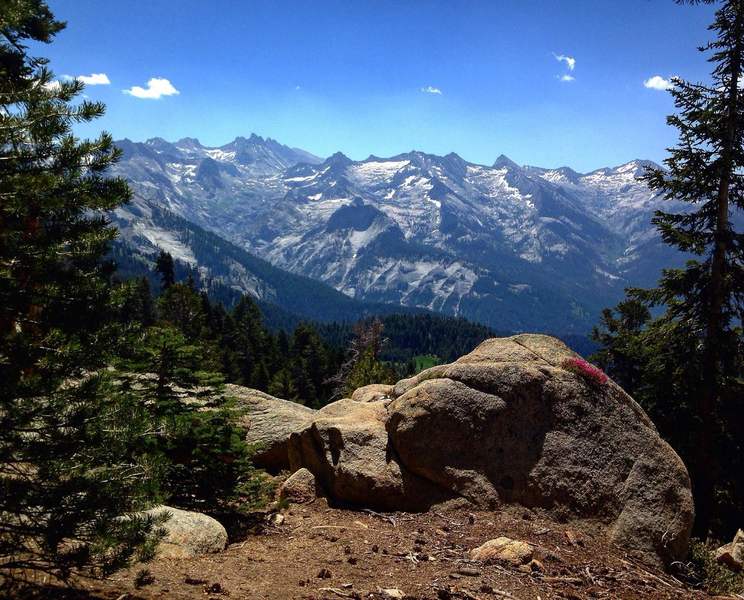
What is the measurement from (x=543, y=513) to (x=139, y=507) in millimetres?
9426

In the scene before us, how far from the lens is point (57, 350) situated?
18.4 feet

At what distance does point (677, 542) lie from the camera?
11602 millimetres

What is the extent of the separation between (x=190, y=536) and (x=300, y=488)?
16.5ft

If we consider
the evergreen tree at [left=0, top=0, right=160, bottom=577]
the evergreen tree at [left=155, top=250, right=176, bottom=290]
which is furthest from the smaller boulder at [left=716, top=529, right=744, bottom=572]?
the evergreen tree at [left=155, top=250, right=176, bottom=290]

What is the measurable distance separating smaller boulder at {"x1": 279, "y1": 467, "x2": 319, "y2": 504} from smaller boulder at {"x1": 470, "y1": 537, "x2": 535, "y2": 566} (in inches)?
207

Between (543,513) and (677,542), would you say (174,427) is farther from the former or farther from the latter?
(677,542)

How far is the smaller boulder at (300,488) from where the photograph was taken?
13.9 meters

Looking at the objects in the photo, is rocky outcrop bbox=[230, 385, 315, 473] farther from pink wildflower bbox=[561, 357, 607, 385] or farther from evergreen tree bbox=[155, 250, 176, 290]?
evergreen tree bbox=[155, 250, 176, 290]

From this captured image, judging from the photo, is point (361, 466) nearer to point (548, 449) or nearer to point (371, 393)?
point (548, 449)

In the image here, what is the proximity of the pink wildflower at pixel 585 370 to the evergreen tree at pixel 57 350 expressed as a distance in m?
11.0

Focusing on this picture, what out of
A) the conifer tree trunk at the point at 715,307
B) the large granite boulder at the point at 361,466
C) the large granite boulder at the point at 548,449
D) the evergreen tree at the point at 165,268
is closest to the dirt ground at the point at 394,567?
the large granite boulder at the point at 361,466

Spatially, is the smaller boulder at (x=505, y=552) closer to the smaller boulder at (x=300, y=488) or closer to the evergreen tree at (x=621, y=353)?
the smaller boulder at (x=300, y=488)

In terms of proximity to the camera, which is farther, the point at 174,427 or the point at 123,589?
the point at 123,589

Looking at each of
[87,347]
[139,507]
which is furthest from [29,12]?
[139,507]
